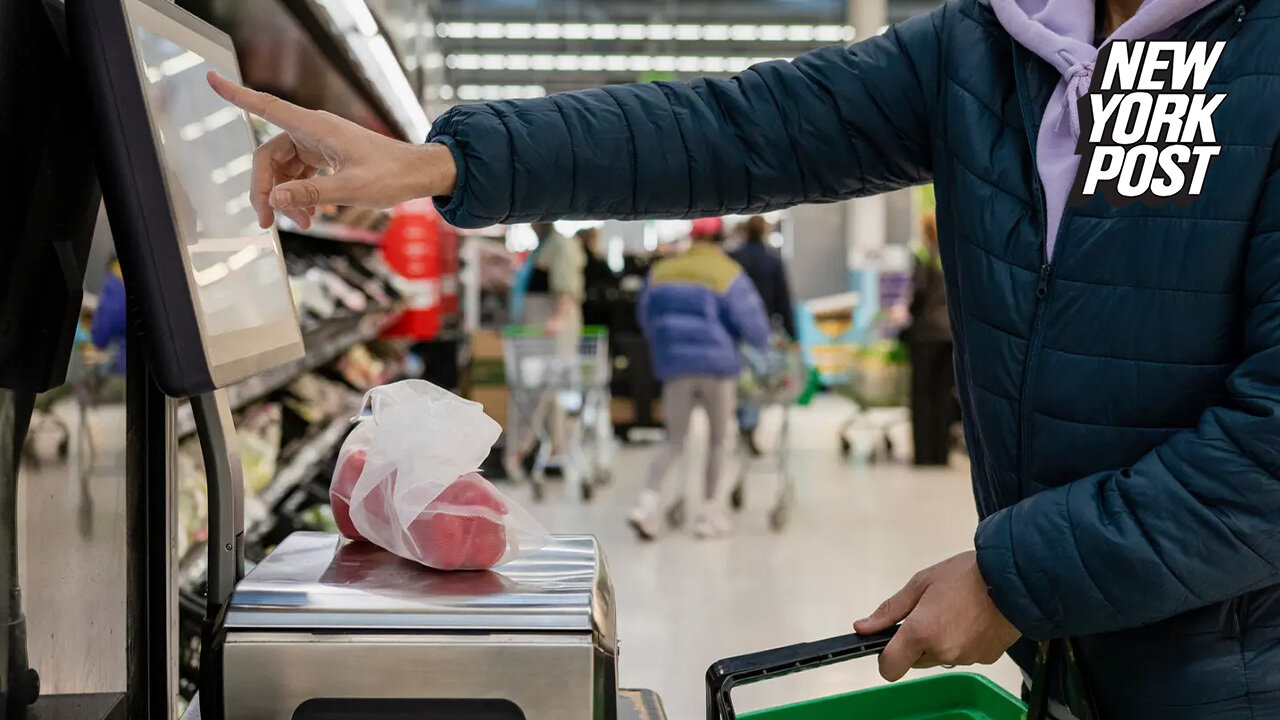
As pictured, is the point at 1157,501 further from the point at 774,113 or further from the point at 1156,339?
the point at 774,113

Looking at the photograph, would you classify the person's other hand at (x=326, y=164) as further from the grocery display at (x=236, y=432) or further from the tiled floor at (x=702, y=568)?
the tiled floor at (x=702, y=568)

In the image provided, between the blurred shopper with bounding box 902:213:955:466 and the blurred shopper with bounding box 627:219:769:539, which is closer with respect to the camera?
the blurred shopper with bounding box 627:219:769:539

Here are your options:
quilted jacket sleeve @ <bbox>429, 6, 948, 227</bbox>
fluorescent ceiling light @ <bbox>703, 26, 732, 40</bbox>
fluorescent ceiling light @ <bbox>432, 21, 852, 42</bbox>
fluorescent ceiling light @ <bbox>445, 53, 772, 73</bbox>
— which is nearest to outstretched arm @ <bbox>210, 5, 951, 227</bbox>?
quilted jacket sleeve @ <bbox>429, 6, 948, 227</bbox>

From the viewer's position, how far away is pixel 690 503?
7.12m

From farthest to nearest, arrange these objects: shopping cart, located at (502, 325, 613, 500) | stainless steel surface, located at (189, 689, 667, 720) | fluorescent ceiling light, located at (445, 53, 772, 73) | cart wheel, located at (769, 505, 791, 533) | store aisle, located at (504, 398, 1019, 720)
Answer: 1. fluorescent ceiling light, located at (445, 53, 772, 73)
2. shopping cart, located at (502, 325, 613, 500)
3. cart wheel, located at (769, 505, 791, 533)
4. store aisle, located at (504, 398, 1019, 720)
5. stainless steel surface, located at (189, 689, 667, 720)

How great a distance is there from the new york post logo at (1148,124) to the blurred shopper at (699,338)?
5.09 meters

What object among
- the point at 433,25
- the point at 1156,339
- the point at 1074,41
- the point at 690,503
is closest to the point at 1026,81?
the point at 1074,41

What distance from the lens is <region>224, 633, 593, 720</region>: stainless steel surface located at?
2.84ft

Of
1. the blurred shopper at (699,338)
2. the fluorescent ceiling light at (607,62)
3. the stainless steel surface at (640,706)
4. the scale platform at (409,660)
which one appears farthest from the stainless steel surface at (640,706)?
the fluorescent ceiling light at (607,62)

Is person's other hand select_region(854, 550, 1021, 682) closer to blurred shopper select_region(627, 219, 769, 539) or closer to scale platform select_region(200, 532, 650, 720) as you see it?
scale platform select_region(200, 532, 650, 720)

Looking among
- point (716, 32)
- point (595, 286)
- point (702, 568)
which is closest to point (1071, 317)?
point (702, 568)

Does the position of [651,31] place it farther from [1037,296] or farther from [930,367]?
[1037,296]

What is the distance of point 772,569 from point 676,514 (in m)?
1.14

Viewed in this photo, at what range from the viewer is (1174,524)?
984 millimetres
